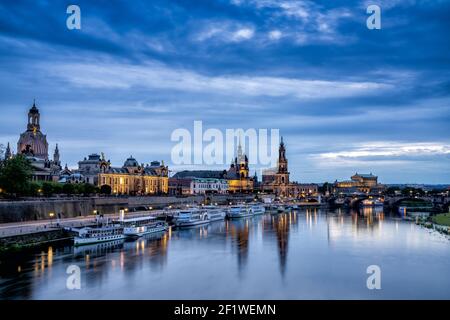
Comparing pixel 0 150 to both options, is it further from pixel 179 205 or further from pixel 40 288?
pixel 40 288

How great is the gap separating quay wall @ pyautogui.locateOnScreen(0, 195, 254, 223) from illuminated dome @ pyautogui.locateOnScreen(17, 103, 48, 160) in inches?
1252

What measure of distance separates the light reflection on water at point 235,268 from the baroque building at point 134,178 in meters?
53.4

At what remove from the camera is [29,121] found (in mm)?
107625

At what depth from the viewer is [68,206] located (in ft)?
187

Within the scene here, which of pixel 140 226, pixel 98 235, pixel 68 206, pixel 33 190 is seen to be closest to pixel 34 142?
pixel 33 190

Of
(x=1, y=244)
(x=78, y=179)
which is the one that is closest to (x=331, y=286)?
(x=1, y=244)

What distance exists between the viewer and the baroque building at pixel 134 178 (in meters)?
101

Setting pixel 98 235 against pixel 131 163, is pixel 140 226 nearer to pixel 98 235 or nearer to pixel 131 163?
pixel 98 235

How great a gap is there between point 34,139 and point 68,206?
5417 centimetres

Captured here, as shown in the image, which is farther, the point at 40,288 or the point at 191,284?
the point at 191,284

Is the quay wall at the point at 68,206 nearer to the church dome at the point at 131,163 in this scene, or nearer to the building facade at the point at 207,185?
the church dome at the point at 131,163

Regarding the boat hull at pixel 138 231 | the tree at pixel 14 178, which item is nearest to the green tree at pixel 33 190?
the tree at pixel 14 178

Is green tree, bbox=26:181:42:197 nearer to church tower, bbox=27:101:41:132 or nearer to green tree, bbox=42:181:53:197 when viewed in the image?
green tree, bbox=42:181:53:197

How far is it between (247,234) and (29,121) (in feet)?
229
